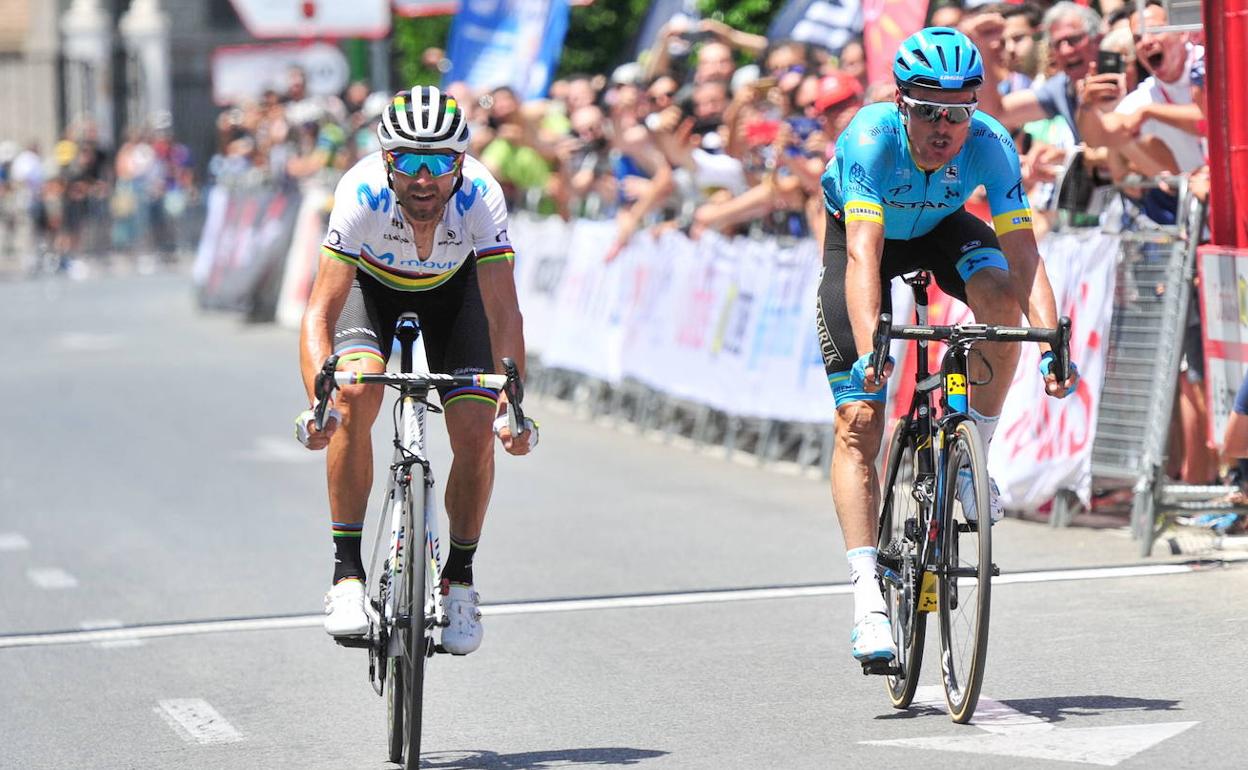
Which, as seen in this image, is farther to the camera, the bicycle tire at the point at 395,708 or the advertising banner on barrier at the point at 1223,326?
the advertising banner on barrier at the point at 1223,326

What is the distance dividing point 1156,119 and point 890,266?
11.7 feet

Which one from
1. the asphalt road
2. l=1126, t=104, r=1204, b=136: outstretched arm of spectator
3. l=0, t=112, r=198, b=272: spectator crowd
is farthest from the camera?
l=0, t=112, r=198, b=272: spectator crowd

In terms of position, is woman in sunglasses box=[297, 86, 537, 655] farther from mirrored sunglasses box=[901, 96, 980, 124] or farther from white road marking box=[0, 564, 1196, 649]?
white road marking box=[0, 564, 1196, 649]

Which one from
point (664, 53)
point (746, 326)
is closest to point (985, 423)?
point (746, 326)

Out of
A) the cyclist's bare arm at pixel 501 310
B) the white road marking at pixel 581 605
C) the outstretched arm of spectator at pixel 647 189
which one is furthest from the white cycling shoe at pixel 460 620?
the outstretched arm of spectator at pixel 647 189

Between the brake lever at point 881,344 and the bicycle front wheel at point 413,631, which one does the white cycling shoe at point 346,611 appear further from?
the brake lever at point 881,344

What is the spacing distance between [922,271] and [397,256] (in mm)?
1723

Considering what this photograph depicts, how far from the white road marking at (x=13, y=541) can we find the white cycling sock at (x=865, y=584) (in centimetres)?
622

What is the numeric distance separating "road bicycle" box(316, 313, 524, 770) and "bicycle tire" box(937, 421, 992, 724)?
1310mm

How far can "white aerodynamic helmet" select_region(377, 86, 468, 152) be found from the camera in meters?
6.65

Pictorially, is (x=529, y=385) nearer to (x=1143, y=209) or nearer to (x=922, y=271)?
(x=1143, y=209)

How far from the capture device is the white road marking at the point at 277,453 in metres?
14.8

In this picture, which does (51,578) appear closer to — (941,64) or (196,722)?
(196,722)

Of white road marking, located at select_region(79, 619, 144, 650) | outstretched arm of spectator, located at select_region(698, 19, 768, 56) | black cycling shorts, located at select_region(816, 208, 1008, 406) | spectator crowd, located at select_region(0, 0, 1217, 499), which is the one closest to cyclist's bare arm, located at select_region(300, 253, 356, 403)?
black cycling shorts, located at select_region(816, 208, 1008, 406)
